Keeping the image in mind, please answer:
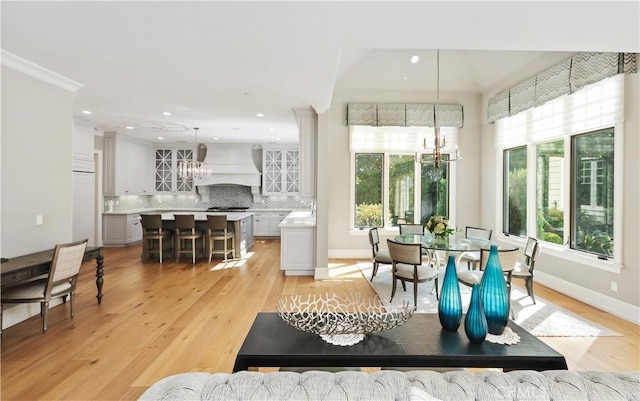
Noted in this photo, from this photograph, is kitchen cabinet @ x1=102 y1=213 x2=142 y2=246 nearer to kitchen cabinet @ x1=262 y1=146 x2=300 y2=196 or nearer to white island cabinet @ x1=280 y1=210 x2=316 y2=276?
kitchen cabinet @ x1=262 y1=146 x2=300 y2=196

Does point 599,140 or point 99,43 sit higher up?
point 99,43

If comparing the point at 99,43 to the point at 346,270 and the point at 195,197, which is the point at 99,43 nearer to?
the point at 346,270

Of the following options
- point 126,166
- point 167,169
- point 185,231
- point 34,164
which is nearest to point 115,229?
point 126,166

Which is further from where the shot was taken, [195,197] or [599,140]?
[195,197]

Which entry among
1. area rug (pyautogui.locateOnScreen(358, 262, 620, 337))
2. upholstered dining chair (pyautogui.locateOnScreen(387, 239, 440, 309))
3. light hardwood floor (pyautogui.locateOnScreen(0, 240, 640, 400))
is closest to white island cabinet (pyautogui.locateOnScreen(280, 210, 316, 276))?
light hardwood floor (pyautogui.locateOnScreen(0, 240, 640, 400))

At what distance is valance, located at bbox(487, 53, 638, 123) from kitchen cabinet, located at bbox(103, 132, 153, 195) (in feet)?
27.4

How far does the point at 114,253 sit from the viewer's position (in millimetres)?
6945

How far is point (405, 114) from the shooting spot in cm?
649

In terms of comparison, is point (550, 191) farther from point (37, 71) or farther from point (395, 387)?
point (37, 71)

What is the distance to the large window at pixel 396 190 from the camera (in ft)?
22.5

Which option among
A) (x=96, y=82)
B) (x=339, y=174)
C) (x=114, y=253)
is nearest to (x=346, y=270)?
(x=339, y=174)

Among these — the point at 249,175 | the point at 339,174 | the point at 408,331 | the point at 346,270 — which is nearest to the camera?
the point at 408,331

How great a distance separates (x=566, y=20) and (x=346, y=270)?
4.46 m

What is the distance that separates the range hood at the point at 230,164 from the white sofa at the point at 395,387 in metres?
8.54
